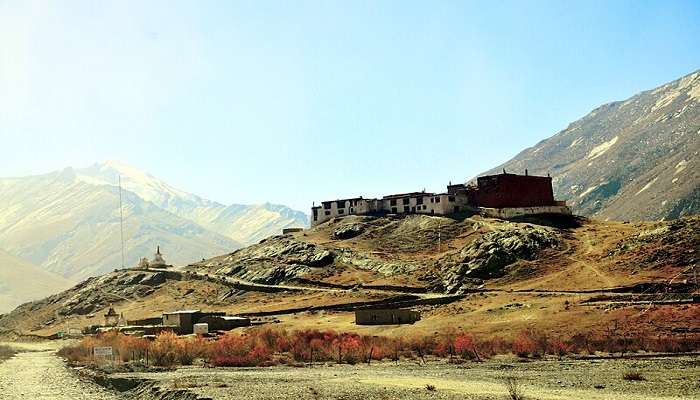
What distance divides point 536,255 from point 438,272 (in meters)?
12.6

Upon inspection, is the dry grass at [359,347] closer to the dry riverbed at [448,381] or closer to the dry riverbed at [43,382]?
the dry riverbed at [448,381]

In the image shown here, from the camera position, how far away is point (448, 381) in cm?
3794

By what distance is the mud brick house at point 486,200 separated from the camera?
4289 inches

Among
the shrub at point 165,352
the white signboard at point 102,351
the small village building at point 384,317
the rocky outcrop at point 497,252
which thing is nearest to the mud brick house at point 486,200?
the rocky outcrop at point 497,252

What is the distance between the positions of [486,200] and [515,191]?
4.95 m

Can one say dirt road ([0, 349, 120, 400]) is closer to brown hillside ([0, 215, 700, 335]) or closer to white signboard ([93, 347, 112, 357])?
white signboard ([93, 347, 112, 357])

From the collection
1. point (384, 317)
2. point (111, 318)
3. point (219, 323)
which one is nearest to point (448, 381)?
point (384, 317)

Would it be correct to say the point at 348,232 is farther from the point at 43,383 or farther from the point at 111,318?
the point at 43,383

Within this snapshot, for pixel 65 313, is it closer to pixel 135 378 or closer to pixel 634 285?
pixel 135 378

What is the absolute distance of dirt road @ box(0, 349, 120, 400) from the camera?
43594 millimetres

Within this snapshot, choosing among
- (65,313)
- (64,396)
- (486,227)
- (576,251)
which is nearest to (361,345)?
(64,396)

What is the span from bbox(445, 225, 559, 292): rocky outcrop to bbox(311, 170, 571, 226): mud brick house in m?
14.4

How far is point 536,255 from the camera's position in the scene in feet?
288

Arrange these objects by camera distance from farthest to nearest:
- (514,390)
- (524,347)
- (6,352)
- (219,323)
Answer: (6,352) < (219,323) < (524,347) < (514,390)
